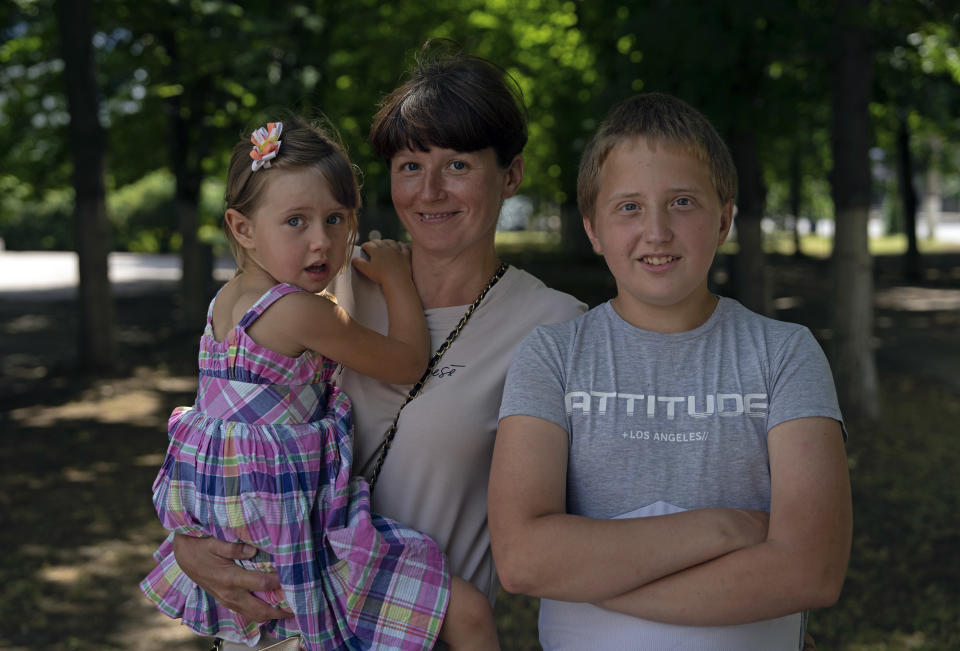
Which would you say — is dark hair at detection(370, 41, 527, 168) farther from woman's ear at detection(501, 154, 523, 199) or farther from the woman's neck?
the woman's neck

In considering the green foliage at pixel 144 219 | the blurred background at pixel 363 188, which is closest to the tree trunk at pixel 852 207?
the blurred background at pixel 363 188

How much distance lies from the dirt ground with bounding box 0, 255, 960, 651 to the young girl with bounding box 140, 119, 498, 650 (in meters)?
3.39

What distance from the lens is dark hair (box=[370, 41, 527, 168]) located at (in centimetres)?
247

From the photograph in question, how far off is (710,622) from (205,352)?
1423 millimetres

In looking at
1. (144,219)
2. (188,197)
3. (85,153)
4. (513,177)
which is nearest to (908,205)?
(188,197)

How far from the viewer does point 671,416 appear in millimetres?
2084

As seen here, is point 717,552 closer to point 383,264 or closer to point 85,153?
point 383,264

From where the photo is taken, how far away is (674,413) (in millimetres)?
2086

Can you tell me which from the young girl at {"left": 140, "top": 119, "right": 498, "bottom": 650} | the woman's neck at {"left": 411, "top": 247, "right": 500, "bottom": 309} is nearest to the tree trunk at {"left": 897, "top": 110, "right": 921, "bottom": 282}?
the woman's neck at {"left": 411, "top": 247, "right": 500, "bottom": 309}

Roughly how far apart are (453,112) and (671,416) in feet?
3.07

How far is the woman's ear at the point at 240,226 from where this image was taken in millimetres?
2586

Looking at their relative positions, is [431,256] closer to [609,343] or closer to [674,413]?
[609,343]

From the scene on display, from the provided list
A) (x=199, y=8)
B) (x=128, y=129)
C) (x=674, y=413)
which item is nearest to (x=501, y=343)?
(x=674, y=413)

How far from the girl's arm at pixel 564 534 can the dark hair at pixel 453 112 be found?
77 cm
